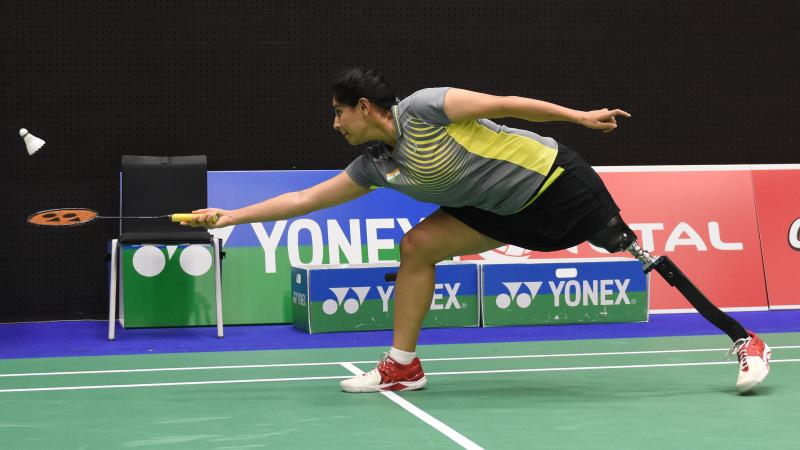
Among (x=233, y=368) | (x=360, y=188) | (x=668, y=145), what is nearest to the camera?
(x=360, y=188)

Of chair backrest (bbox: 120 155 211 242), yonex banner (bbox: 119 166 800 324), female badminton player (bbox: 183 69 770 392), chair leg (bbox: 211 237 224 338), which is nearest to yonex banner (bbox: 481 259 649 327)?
yonex banner (bbox: 119 166 800 324)

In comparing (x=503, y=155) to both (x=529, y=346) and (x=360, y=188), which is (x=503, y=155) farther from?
(x=529, y=346)

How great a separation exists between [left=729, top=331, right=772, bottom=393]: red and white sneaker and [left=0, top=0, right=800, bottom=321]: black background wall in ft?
12.8

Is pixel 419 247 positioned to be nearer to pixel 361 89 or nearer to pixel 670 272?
pixel 361 89

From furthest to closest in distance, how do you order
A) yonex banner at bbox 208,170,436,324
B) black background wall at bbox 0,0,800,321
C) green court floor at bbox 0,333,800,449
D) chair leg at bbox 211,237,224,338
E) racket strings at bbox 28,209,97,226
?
1. black background wall at bbox 0,0,800,321
2. yonex banner at bbox 208,170,436,324
3. chair leg at bbox 211,237,224,338
4. racket strings at bbox 28,209,97,226
5. green court floor at bbox 0,333,800,449

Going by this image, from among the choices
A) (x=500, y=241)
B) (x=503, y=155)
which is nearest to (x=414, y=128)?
(x=503, y=155)

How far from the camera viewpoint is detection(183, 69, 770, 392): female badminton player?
4000mm

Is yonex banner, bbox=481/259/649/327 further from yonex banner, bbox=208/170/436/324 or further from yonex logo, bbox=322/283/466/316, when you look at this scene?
yonex banner, bbox=208/170/436/324

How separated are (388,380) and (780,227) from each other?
14.4ft

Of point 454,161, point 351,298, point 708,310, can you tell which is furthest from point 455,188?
point 351,298

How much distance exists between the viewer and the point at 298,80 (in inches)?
296

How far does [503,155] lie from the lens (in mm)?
4109

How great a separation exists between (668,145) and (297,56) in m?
2.84

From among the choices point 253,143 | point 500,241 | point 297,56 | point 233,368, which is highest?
point 297,56
